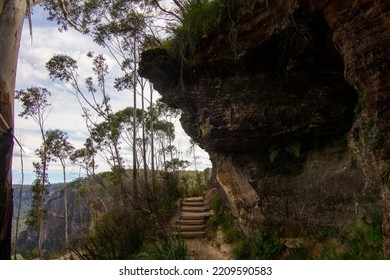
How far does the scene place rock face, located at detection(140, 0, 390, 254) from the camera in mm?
3191

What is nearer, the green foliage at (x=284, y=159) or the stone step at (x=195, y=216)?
the green foliage at (x=284, y=159)

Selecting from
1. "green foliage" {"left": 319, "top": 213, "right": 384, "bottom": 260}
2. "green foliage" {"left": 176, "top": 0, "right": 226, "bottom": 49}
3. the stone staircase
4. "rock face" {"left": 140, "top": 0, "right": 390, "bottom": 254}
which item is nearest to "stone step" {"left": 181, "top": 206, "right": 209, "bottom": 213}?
the stone staircase

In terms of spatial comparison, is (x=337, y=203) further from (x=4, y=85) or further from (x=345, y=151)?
(x=4, y=85)

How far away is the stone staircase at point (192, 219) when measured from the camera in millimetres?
7945

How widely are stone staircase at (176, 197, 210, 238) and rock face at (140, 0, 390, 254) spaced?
75.1 inches

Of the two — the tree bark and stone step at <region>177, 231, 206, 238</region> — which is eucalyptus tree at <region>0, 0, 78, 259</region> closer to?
the tree bark

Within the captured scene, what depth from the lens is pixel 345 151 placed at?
16.1 feet

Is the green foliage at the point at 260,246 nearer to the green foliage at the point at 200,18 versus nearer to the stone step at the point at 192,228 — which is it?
the stone step at the point at 192,228

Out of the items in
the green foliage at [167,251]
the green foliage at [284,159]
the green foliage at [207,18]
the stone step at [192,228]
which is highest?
the green foliage at [207,18]

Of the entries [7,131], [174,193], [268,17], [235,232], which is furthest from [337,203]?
[174,193]

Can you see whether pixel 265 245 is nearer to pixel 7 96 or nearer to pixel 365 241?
pixel 365 241

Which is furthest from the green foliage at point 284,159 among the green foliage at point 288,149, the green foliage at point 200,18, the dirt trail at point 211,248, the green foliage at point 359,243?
the green foliage at point 200,18

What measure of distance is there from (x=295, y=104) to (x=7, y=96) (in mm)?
4444

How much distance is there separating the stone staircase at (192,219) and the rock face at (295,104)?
6.26ft
